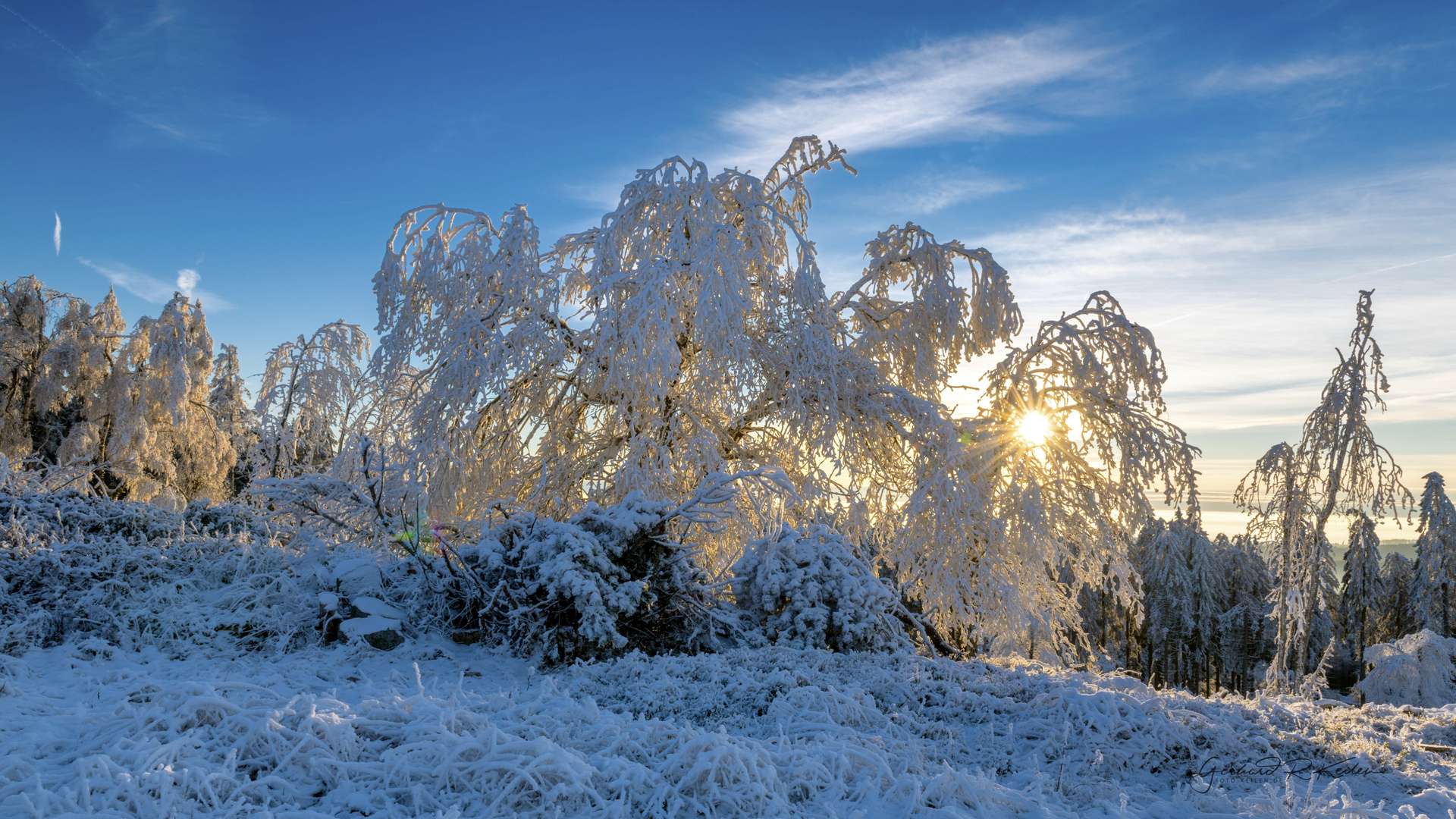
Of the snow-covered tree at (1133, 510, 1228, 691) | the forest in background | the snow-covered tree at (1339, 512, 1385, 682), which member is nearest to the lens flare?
the forest in background

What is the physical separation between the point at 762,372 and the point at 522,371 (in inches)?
111

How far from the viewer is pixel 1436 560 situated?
25.5 metres

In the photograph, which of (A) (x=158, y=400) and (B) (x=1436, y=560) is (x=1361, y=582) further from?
(A) (x=158, y=400)

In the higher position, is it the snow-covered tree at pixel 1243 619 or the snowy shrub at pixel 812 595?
the snowy shrub at pixel 812 595

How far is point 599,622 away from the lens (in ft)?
17.9

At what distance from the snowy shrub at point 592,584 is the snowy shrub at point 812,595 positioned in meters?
0.52

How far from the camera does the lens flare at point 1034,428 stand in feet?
29.9

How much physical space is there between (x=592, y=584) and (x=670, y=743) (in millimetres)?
2096

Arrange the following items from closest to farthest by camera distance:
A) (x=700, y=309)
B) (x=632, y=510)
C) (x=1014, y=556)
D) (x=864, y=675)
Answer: (x=864, y=675) < (x=632, y=510) < (x=700, y=309) < (x=1014, y=556)

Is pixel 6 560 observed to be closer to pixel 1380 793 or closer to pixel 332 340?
pixel 1380 793

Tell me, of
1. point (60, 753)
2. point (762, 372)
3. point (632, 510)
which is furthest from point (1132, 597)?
point (60, 753)

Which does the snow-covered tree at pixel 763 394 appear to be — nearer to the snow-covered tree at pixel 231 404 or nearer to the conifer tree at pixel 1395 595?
the snow-covered tree at pixel 231 404

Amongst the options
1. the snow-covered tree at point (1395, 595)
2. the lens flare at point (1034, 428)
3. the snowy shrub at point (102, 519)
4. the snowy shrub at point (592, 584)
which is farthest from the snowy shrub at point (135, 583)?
the snow-covered tree at point (1395, 595)

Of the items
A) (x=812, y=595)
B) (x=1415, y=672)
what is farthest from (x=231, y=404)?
(x=1415, y=672)
